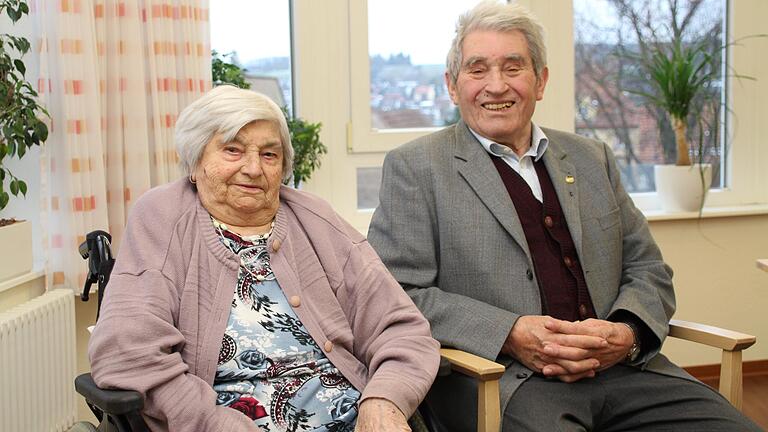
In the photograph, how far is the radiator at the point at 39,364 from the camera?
259cm

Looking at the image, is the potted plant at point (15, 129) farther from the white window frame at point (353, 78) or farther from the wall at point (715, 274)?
the wall at point (715, 274)

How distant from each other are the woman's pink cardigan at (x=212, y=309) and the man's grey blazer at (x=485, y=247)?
6.9 inches

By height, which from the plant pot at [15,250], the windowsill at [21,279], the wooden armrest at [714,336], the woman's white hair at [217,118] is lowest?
the wooden armrest at [714,336]

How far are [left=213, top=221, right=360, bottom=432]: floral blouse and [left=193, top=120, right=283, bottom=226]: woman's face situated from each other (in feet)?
0.21

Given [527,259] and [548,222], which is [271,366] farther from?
[548,222]

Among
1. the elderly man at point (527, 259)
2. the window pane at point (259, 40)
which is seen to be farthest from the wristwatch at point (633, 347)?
the window pane at point (259, 40)

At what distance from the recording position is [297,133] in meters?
3.38

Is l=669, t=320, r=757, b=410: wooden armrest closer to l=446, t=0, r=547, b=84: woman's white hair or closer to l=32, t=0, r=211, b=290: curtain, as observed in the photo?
l=446, t=0, r=547, b=84: woman's white hair

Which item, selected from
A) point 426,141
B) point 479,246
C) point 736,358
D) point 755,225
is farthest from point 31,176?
point 755,225

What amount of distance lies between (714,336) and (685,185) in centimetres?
174

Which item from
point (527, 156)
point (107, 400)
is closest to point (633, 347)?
point (527, 156)

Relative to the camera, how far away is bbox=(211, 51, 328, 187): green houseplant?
3350mm

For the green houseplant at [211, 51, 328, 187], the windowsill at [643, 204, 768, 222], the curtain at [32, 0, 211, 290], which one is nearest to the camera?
the curtain at [32, 0, 211, 290]

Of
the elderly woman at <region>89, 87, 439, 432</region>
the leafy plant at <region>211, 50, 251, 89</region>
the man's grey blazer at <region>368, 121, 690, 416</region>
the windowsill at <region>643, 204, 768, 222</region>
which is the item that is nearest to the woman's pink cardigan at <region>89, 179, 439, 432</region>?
the elderly woman at <region>89, 87, 439, 432</region>
